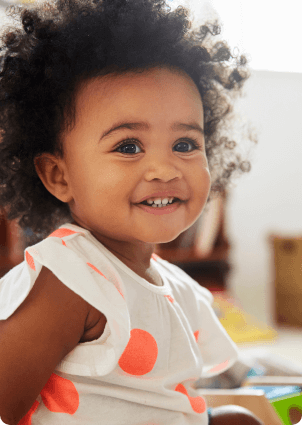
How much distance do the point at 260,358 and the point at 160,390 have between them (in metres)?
0.76

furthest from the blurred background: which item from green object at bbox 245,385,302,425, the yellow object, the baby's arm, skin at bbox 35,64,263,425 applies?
the baby's arm

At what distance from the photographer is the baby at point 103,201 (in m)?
0.45

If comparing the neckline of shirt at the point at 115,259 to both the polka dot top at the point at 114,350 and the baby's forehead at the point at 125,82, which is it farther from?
the baby's forehead at the point at 125,82

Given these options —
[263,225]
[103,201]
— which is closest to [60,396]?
[103,201]

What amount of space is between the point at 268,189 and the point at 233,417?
215 cm

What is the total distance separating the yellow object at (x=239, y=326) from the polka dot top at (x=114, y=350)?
1221 mm

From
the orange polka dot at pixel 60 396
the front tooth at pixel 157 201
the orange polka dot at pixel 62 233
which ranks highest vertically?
the front tooth at pixel 157 201

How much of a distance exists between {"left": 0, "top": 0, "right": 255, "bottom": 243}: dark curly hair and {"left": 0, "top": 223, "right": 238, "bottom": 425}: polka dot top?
0.15 meters

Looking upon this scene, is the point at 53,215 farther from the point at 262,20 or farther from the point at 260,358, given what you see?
the point at 262,20

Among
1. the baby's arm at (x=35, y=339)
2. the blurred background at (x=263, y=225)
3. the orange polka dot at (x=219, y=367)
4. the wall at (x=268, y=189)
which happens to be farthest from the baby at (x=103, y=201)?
the wall at (x=268, y=189)

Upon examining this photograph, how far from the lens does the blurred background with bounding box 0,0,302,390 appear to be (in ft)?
6.15

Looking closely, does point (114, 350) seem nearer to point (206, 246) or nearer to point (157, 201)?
point (157, 201)

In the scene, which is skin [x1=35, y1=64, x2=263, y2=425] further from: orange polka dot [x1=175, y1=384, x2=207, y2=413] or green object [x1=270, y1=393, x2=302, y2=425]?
green object [x1=270, y1=393, x2=302, y2=425]

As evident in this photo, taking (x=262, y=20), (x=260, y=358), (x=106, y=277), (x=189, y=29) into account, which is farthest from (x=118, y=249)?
(x=262, y=20)
